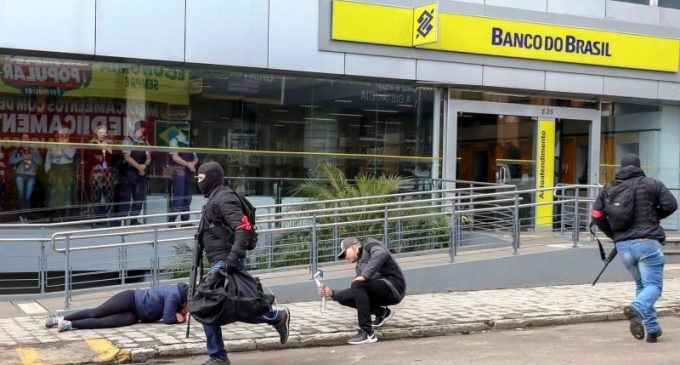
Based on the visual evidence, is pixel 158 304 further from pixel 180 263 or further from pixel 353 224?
pixel 353 224

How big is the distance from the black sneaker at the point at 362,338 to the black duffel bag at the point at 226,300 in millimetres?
1623

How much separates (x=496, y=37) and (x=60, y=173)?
8715 millimetres

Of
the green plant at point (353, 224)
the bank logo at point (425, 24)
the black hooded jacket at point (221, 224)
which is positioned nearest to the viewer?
the black hooded jacket at point (221, 224)

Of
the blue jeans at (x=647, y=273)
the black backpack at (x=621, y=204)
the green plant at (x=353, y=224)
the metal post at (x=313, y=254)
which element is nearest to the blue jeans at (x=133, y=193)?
the green plant at (x=353, y=224)

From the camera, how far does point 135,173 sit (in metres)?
13.6

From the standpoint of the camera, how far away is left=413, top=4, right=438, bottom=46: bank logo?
14.2 m

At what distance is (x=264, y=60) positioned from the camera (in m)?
13.6

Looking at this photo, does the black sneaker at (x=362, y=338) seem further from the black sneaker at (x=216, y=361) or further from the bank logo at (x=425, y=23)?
the bank logo at (x=425, y=23)

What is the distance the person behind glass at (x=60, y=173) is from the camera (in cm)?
1306

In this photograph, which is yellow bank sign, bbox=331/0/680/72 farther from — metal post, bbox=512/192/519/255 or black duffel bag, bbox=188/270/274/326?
black duffel bag, bbox=188/270/274/326

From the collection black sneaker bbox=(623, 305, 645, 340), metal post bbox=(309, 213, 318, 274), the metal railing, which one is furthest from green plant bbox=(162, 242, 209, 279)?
black sneaker bbox=(623, 305, 645, 340)

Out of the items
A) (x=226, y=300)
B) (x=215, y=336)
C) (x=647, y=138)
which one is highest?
(x=647, y=138)

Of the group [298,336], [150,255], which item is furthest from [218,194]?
[150,255]

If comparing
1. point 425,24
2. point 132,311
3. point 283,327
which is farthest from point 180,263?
point 425,24
